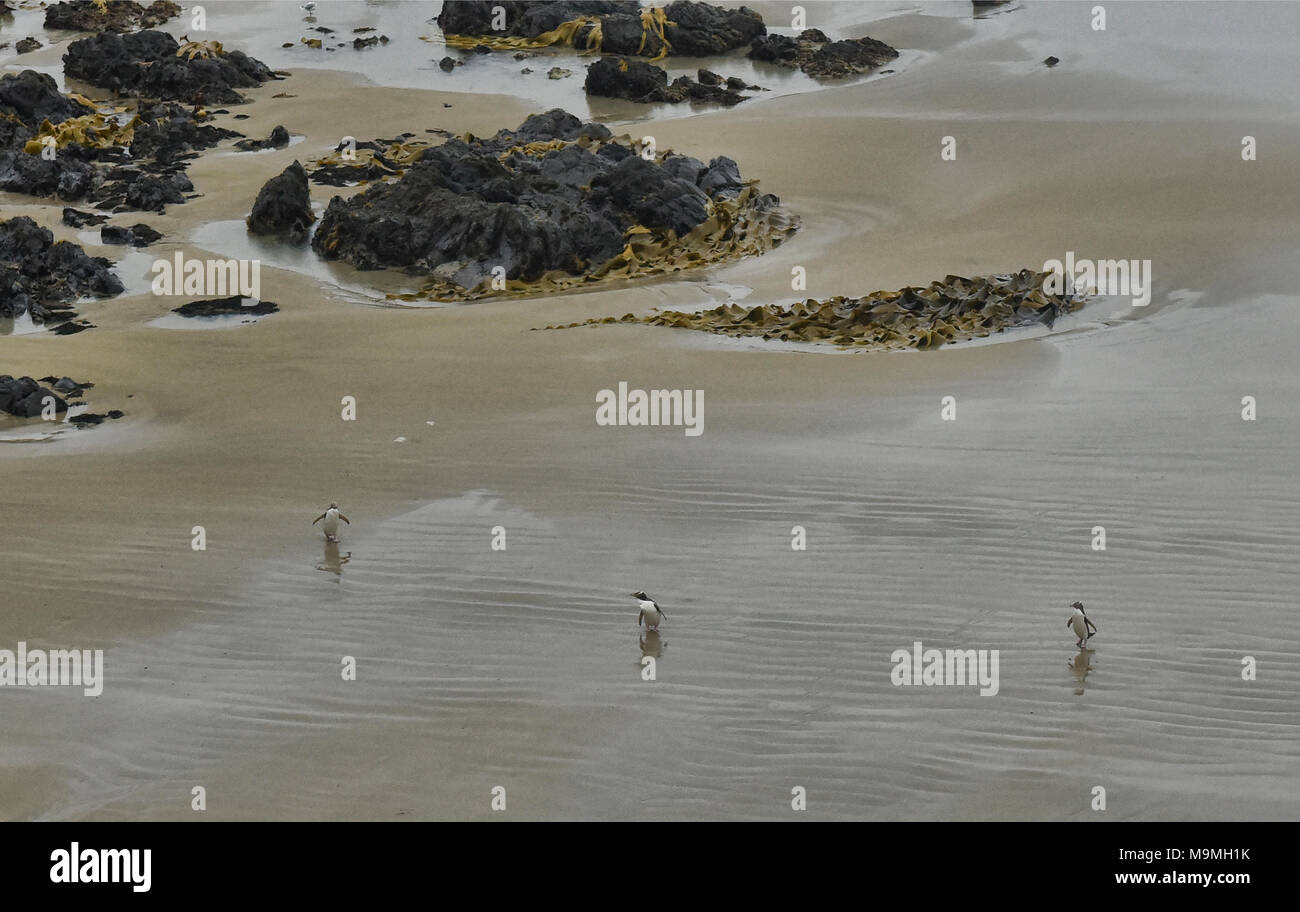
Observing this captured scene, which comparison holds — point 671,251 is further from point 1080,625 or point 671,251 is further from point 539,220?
point 1080,625

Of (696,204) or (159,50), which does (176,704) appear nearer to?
(696,204)

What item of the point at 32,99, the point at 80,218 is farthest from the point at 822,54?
the point at 80,218

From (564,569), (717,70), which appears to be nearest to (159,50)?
(717,70)

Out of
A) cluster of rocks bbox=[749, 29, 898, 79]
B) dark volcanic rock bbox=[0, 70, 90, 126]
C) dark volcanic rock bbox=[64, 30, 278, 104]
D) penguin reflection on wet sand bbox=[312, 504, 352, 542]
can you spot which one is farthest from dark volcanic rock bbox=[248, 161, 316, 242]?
cluster of rocks bbox=[749, 29, 898, 79]

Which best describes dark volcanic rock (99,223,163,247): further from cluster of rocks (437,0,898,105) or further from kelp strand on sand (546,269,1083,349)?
cluster of rocks (437,0,898,105)

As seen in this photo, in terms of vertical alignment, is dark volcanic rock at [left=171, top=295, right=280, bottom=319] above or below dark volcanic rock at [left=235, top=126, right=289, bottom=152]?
below

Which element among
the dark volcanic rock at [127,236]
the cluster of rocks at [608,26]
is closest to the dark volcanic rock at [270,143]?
the dark volcanic rock at [127,236]
